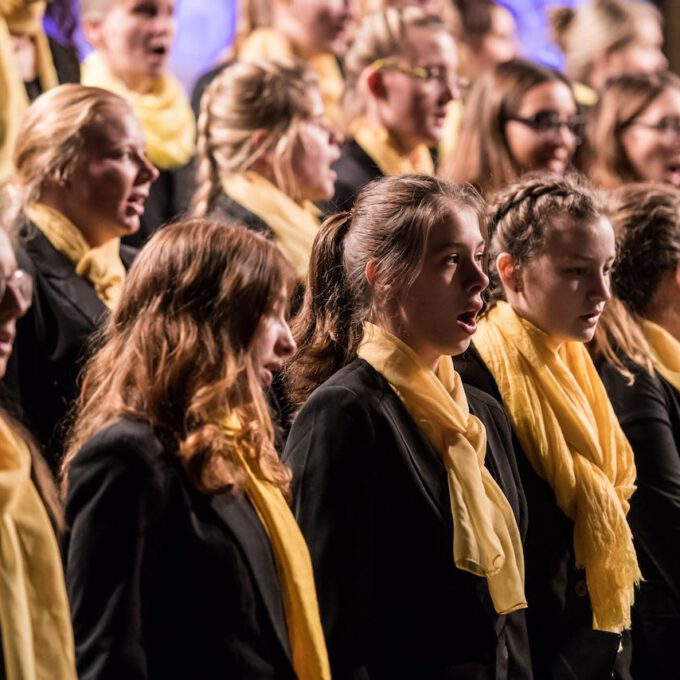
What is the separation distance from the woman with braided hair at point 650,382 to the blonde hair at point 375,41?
1409 mm

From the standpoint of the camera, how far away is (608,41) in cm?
684

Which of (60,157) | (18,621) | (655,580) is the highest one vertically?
(60,157)

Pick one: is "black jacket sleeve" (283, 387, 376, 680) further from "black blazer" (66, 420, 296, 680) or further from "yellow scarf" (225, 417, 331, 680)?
"black blazer" (66, 420, 296, 680)

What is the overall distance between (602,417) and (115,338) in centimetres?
133

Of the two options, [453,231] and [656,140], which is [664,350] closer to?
[453,231]

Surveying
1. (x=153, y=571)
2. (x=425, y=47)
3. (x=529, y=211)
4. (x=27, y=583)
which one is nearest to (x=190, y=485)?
(x=153, y=571)

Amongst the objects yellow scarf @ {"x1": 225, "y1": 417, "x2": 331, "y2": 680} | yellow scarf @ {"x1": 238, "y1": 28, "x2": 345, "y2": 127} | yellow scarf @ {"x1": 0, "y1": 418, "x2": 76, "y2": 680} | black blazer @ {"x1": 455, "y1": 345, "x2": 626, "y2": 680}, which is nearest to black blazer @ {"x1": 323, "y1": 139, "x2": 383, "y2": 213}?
yellow scarf @ {"x1": 238, "y1": 28, "x2": 345, "y2": 127}

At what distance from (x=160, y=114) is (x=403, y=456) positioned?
261 centimetres

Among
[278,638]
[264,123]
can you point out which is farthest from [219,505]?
[264,123]

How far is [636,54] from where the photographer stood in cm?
670

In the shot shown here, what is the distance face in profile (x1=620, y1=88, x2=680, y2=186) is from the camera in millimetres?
5355

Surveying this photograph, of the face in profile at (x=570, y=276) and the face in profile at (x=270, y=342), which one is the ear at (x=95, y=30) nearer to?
the face in profile at (x=570, y=276)

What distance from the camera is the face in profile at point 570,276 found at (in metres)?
3.37

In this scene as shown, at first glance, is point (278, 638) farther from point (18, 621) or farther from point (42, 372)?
point (42, 372)
